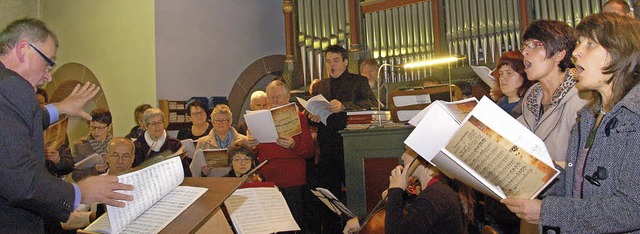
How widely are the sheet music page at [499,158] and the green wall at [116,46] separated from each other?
526 cm

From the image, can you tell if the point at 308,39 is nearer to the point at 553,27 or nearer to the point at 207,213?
the point at 553,27

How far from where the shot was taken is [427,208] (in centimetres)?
269

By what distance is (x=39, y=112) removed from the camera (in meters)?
2.03

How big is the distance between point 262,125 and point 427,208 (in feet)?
6.54

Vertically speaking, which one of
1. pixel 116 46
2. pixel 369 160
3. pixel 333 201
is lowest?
pixel 333 201

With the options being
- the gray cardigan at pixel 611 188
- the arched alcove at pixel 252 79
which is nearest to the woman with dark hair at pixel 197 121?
the arched alcove at pixel 252 79

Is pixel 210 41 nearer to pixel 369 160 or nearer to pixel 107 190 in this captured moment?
pixel 369 160

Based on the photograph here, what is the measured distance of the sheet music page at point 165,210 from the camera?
175 centimetres

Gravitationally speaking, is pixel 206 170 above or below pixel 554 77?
below

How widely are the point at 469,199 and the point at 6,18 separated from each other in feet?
23.3

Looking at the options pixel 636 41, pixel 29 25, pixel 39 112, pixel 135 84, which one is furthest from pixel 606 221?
pixel 135 84

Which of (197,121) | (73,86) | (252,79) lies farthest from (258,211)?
(73,86)

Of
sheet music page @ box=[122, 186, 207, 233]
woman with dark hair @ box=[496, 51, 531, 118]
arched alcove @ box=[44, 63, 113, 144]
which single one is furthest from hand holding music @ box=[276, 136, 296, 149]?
arched alcove @ box=[44, 63, 113, 144]

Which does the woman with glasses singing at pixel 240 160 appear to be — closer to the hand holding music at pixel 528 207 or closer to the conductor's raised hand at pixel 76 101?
the conductor's raised hand at pixel 76 101
